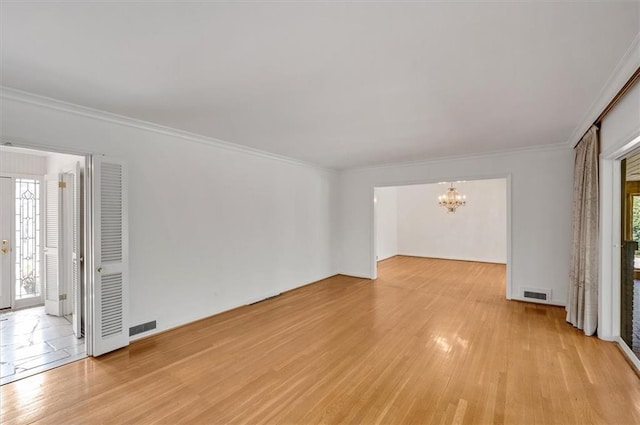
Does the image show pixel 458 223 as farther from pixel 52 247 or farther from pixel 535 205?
pixel 52 247

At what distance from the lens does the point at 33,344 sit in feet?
11.1

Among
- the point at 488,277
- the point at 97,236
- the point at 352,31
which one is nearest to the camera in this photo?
the point at 352,31

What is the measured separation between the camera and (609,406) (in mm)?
2252

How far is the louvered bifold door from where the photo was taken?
310cm

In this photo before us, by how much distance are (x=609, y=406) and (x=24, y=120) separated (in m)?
5.52

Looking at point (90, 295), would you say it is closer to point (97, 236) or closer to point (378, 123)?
point (97, 236)

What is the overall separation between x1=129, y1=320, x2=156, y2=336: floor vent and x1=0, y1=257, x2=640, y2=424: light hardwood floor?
0.14 m

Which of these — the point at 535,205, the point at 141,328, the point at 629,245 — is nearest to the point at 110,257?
the point at 141,328

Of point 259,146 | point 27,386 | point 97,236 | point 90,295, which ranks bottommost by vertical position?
point 27,386

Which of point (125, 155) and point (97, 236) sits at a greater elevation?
point (125, 155)

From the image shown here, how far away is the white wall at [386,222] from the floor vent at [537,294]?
4593 millimetres

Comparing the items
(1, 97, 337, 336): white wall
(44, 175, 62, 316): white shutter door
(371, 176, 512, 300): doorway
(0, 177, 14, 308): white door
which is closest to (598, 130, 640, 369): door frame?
(1, 97, 337, 336): white wall

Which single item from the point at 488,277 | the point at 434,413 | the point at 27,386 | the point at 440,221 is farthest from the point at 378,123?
the point at 440,221

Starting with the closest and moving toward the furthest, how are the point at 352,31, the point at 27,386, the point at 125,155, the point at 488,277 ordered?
1. the point at 352,31
2. the point at 27,386
3. the point at 125,155
4. the point at 488,277
